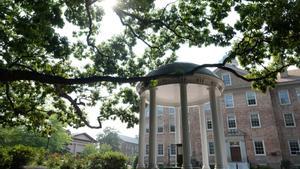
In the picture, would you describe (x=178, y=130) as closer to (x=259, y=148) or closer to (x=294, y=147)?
(x=259, y=148)

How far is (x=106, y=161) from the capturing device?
559 inches

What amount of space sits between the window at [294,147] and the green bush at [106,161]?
26494 millimetres

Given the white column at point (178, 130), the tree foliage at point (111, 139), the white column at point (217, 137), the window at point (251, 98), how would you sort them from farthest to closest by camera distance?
the tree foliage at point (111, 139), the window at point (251, 98), the white column at point (178, 130), the white column at point (217, 137)

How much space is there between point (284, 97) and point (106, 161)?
2980cm

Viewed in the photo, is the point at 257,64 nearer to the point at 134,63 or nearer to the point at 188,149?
the point at 188,149

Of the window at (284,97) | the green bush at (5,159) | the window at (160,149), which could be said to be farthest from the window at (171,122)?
the green bush at (5,159)

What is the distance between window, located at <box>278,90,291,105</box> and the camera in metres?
33.2

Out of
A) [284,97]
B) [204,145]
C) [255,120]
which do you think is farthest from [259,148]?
[204,145]

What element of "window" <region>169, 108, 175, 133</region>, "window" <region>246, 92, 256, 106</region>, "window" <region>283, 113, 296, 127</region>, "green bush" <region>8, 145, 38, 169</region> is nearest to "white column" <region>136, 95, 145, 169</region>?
"green bush" <region>8, 145, 38, 169</region>

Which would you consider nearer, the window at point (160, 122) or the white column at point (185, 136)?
the white column at point (185, 136)

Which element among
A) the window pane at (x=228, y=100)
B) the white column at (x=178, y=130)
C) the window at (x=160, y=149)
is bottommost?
the window at (x=160, y=149)

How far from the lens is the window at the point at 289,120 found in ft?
105

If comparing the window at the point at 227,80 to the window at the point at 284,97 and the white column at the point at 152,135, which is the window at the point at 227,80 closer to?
the window at the point at 284,97

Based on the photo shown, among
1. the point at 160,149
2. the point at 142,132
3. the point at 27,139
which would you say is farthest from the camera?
the point at 27,139
